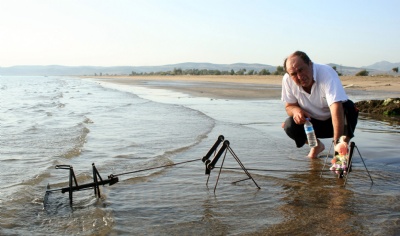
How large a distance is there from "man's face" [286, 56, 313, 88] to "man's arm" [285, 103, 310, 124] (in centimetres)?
45

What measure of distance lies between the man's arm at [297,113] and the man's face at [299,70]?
45 centimetres

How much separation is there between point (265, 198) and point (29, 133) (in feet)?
19.4

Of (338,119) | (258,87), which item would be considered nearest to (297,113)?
(338,119)

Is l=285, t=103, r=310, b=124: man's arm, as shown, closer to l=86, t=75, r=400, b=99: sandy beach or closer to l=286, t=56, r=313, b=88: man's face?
l=286, t=56, r=313, b=88: man's face

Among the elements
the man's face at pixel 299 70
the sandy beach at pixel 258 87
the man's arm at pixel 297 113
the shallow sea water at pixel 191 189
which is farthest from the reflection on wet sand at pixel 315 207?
the sandy beach at pixel 258 87

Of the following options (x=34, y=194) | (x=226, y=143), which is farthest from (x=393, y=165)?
(x=34, y=194)

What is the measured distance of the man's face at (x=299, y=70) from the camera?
438 centimetres

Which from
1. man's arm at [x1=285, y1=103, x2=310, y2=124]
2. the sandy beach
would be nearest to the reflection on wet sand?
man's arm at [x1=285, y1=103, x2=310, y2=124]

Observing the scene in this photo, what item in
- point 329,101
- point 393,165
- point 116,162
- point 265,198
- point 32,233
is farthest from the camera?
point 116,162

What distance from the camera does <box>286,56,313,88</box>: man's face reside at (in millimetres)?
4379

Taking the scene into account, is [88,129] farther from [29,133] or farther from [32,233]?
[32,233]

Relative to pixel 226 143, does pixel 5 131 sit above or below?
below

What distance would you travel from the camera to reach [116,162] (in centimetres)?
548

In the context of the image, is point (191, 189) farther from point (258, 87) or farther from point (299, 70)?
point (258, 87)
